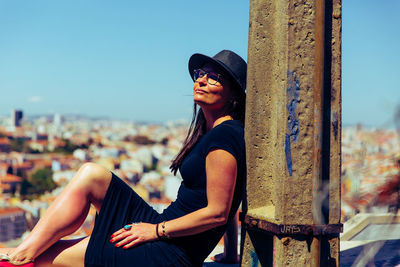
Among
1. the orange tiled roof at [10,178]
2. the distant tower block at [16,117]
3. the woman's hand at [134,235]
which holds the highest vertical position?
the distant tower block at [16,117]

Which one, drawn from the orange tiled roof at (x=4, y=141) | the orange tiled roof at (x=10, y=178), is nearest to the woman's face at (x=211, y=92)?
the orange tiled roof at (x=10, y=178)

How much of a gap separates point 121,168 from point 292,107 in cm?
4884

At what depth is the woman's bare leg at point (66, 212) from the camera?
5.58ft

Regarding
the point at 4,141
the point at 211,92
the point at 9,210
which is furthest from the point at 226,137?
the point at 4,141

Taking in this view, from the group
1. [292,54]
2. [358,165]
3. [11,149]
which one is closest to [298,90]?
[292,54]

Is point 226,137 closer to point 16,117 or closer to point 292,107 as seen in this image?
point 292,107

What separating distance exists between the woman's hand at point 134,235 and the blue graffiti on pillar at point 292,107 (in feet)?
1.79

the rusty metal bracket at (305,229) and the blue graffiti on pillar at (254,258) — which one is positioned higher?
the rusty metal bracket at (305,229)

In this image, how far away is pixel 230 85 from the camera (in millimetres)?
1898

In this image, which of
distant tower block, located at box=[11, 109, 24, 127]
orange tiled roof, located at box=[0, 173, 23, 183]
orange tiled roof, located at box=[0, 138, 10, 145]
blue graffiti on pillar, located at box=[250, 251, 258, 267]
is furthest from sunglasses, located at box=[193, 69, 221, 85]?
distant tower block, located at box=[11, 109, 24, 127]

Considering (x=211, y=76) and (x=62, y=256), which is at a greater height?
(x=211, y=76)

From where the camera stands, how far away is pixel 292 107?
5.32ft

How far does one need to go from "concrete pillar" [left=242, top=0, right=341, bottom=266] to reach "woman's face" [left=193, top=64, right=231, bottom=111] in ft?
0.74

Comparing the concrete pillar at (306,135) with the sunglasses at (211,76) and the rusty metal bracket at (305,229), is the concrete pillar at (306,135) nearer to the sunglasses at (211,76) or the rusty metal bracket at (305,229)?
the rusty metal bracket at (305,229)
